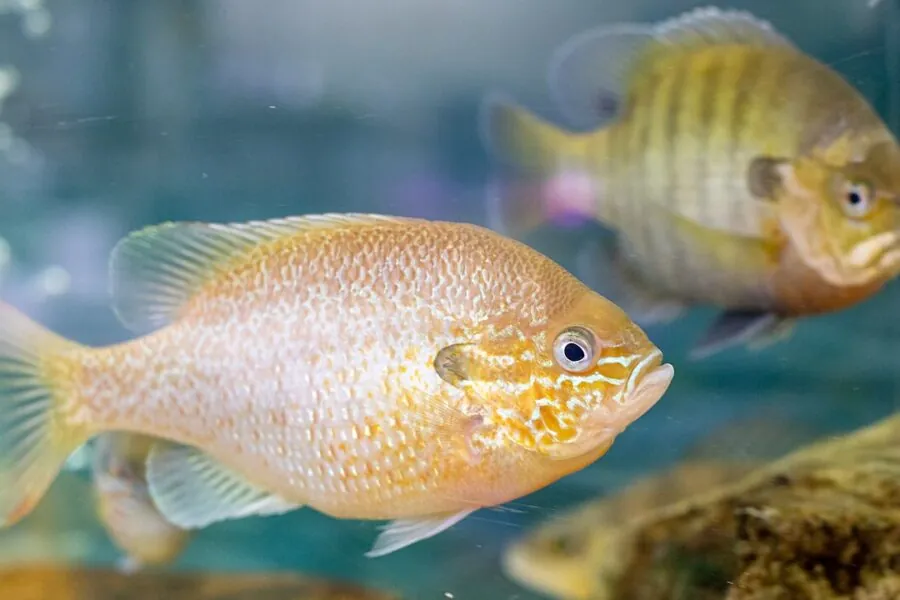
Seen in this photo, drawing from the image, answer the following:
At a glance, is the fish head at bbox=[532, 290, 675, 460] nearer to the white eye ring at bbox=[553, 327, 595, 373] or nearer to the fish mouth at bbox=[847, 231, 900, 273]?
the white eye ring at bbox=[553, 327, 595, 373]

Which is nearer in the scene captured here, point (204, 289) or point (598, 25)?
point (204, 289)

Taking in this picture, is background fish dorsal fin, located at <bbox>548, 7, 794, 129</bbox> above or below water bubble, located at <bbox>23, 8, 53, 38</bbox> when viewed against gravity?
below

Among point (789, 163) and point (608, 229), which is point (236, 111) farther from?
point (789, 163)

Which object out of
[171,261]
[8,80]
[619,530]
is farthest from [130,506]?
[8,80]

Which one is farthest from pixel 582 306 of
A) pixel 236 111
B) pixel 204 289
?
pixel 236 111

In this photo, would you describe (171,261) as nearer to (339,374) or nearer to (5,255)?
(339,374)

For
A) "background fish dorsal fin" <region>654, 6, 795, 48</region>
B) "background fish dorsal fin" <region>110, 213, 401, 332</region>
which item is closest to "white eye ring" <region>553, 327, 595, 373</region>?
"background fish dorsal fin" <region>110, 213, 401, 332</region>
